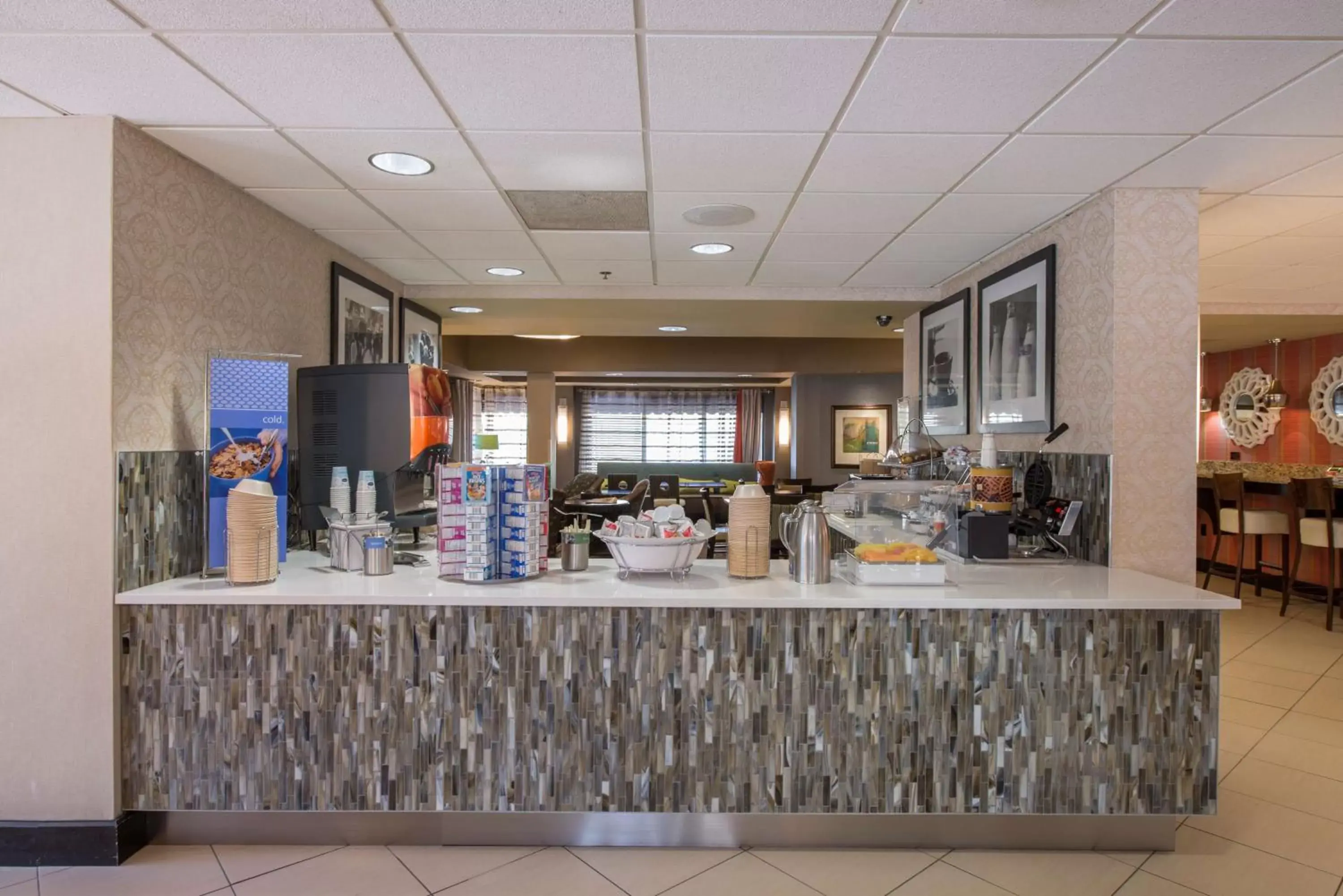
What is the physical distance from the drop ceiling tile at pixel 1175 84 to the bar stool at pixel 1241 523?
5.47 metres

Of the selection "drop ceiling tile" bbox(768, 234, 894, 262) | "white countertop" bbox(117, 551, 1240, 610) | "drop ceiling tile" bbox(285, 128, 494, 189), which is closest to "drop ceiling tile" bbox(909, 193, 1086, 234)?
"drop ceiling tile" bbox(768, 234, 894, 262)

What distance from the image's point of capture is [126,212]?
2553 millimetres

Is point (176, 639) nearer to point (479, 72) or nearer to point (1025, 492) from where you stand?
point (479, 72)

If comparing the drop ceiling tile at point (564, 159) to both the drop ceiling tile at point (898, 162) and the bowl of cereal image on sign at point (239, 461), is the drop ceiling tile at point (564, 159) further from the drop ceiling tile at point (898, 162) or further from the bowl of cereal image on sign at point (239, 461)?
the bowl of cereal image on sign at point (239, 461)

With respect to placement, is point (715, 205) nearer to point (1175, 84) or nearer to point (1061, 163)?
point (1061, 163)

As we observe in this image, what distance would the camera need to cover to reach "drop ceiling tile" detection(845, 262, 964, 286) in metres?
4.67

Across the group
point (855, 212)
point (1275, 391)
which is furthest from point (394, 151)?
point (1275, 391)

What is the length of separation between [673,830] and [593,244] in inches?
120

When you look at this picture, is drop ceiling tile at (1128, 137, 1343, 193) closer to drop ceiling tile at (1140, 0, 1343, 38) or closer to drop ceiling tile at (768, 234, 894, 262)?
drop ceiling tile at (1140, 0, 1343, 38)

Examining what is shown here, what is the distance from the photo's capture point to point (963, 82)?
223 centimetres

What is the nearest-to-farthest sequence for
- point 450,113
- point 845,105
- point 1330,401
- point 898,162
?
point 845,105 < point 450,113 < point 898,162 < point 1330,401

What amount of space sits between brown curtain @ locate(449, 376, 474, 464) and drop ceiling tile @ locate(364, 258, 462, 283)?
6.06 meters

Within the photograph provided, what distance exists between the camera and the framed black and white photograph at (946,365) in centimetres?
482

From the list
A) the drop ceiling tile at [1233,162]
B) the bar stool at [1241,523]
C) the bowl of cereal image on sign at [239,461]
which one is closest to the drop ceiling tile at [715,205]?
the drop ceiling tile at [1233,162]
